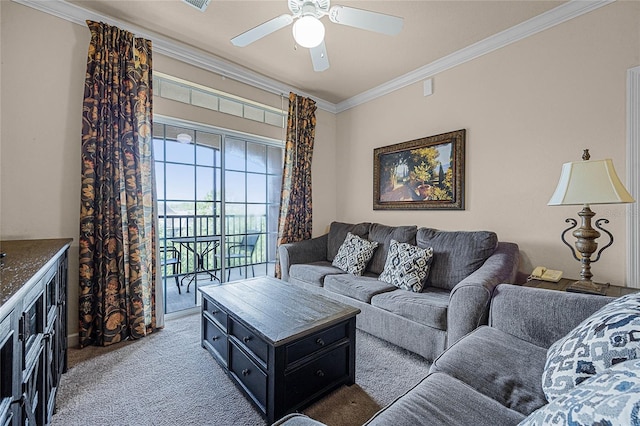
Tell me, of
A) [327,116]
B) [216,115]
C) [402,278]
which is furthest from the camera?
[327,116]

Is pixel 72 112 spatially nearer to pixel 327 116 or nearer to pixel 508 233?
pixel 327 116

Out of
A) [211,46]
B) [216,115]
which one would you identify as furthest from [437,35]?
[216,115]

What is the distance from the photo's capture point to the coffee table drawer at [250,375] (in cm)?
148

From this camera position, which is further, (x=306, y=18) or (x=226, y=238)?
(x=226, y=238)

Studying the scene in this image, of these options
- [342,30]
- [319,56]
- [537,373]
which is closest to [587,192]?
[537,373]

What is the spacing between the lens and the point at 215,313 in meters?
2.01

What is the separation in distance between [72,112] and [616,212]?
434cm

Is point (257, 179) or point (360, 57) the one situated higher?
point (360, 57)

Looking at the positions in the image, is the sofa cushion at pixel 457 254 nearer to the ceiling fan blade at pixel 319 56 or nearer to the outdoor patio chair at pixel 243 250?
the ceiling fan blade at pixel 319 56

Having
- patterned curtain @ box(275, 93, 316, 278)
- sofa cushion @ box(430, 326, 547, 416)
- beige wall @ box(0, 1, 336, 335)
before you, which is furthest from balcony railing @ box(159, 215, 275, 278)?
sofa cushion @ box(430, 326, 547, 416)

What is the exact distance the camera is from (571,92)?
219 cm

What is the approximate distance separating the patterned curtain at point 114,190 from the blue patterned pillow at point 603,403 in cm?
275

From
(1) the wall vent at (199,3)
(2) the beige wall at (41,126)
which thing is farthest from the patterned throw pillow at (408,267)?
(2) the beige wall at (41,126)

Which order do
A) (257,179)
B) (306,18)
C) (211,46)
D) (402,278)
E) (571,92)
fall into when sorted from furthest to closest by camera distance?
(257,179) < (211,46) < (402,278) < (571,92) < (306,18)
